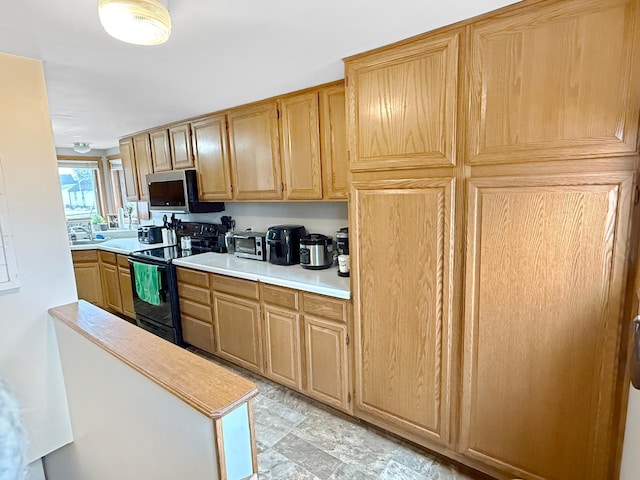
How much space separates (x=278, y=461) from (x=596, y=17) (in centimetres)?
241

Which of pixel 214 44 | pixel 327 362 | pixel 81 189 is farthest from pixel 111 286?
pixel 214 44

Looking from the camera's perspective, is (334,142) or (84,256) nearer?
(334,142)

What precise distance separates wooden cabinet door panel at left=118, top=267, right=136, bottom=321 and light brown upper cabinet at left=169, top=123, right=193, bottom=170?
1334 mm

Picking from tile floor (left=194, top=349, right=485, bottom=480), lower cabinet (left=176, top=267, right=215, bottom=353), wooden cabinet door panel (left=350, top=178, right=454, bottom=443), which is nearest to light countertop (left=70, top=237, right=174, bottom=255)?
lower cabinet (left=176, top=267, right=215, bottom=353)

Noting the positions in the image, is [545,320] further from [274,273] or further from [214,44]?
[214,44]

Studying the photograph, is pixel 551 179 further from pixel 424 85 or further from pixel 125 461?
pixel 125 461

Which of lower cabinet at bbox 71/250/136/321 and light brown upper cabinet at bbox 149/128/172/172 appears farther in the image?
lower cabinet at bbox 71/250/136/321

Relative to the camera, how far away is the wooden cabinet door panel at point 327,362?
207 cm

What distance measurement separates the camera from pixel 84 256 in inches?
159

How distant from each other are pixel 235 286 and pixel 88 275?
2.61 m

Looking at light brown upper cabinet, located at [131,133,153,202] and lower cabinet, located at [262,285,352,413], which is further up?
light brown upper cabinet, located at [131,133,153,202]

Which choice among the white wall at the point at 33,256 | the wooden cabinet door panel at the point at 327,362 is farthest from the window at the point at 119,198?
the wooden cabinet door panel at the point at 327,362

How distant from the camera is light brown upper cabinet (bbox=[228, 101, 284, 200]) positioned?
2.55 meters

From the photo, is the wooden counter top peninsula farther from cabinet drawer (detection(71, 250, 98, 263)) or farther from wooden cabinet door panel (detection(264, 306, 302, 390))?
cabinet drawer (detection(71, 250, 98, 263))
